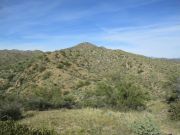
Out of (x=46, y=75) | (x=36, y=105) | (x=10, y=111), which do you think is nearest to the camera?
(x=10, y=111)

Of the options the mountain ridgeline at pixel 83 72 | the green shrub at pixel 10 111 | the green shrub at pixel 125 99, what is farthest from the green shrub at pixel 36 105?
the mountain ridgeline at pixel 83 72

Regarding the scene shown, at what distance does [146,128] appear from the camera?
11977 millimetres

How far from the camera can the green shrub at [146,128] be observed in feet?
39.3

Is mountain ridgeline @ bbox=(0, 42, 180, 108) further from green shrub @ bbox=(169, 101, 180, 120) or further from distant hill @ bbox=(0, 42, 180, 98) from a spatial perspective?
green shrub @ bbox=(169, 101, 180, 120)

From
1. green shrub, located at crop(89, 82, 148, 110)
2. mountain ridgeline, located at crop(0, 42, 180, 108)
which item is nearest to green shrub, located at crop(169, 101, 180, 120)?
green shrub, located at crop(89, 82, 148, 110)

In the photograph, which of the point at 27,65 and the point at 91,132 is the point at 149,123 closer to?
the point at 91,132

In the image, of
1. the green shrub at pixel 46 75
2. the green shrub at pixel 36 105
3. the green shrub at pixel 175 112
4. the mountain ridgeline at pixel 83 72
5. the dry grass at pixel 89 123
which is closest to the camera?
the dry grass at pixel 89 123

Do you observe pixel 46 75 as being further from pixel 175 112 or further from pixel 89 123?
pixel 89 123

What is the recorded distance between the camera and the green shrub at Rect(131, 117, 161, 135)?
12.0 meters

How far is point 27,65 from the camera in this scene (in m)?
59.7

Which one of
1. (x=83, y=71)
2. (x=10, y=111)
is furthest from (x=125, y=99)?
(x=83, y=71)

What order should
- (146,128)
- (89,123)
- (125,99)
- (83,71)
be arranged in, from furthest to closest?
(83,71)
(125,99)
(89,123)
(146,128)

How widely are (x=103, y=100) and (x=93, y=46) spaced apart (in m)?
56.0

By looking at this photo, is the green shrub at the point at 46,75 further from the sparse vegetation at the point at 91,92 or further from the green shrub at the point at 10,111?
the green shrub at the point at 10,111
